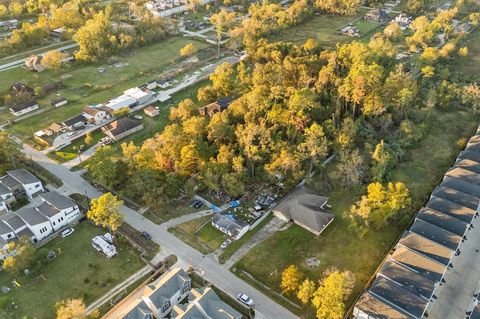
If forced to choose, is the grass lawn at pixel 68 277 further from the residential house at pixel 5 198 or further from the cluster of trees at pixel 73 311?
the residential house at pixel 5 198

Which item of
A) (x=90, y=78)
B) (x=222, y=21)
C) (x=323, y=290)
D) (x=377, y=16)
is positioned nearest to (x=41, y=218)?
(x=323, y=290)

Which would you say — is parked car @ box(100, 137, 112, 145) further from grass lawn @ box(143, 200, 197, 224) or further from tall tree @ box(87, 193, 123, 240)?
tall tree @ box(87, 193, 123, 240)

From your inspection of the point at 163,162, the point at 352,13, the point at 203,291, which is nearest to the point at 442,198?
the point at 203,291

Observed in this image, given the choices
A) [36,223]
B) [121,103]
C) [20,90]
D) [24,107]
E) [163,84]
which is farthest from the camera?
[163,84]

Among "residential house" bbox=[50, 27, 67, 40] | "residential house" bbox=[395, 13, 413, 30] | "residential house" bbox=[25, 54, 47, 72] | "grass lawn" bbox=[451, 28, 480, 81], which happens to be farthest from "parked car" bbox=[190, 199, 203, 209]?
"residential house" bbox=[395, 13, 413, 30]

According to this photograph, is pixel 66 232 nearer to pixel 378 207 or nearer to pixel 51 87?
pixel 378 207

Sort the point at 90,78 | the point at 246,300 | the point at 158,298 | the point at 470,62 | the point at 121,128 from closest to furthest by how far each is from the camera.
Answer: the point at 158,298, the point at 246,300, the point at 121,128, the point at 90,78, the point at 470,62
